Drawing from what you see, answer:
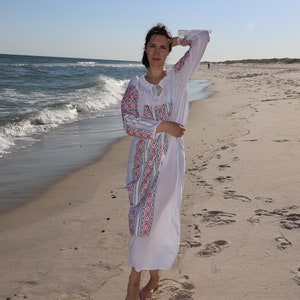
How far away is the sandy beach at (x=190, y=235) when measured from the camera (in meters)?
2.98

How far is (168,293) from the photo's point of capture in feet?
9.59

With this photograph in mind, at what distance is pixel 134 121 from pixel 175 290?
120 centimetres

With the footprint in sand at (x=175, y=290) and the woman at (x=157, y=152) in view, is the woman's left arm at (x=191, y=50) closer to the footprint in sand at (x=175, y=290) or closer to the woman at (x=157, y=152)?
the woman at (x=157, y=152)

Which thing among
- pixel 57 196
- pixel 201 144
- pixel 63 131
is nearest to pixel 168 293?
pixel 57 196

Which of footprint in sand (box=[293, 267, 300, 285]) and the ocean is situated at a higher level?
footprint in sand (box=[293, 267, 300, 285])

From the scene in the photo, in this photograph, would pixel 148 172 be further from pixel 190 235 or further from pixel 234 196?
pixel 234 196

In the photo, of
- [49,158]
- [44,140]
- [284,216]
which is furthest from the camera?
[44,140]

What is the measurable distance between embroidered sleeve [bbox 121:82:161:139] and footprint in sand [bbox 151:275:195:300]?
1091mm

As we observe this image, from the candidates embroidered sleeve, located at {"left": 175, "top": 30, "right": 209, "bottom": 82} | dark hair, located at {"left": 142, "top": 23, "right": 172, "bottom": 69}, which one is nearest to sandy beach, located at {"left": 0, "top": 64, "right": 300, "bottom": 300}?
embroidered sleeve, located at {"left": 175, "top": 30, "right": 209, "bottom": 82}

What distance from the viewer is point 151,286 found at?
9.67 feet

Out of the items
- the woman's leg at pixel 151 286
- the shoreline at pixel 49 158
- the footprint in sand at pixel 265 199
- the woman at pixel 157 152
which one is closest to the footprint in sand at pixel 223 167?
the footprint in sand at pixel 265 199

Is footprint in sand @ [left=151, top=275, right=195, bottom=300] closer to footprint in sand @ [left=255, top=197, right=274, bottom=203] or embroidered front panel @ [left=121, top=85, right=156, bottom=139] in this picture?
embroidered front panel @ [left=121, top=85, right=156, bottom=139]

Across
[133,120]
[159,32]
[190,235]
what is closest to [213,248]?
[190,235]

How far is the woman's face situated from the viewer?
265cm
